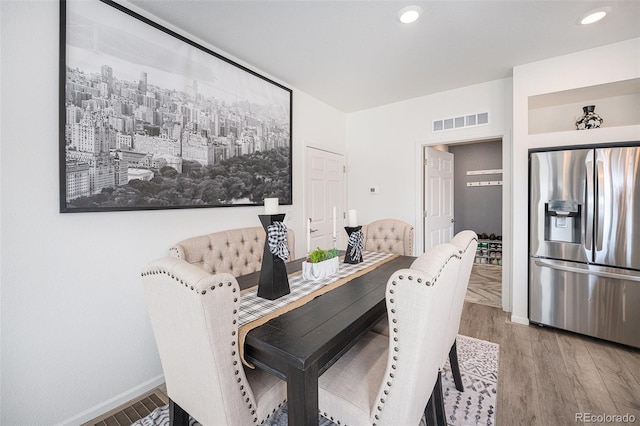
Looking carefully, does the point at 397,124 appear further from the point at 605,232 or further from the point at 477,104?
the point at 605,232

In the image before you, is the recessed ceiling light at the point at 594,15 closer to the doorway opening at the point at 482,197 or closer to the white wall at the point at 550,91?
the white wall at the point at 550,91

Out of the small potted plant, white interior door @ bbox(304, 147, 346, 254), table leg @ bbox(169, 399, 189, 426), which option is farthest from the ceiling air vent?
table leg @ bbox(169, 399, 189, 426)

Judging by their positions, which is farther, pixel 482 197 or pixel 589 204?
pixel 482 197

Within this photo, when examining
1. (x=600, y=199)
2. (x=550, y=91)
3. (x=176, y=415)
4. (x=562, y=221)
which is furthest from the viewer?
(x=550, y=91)

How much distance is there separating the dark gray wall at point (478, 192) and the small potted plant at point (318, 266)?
4.73 meters

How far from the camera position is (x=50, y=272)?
155 cm

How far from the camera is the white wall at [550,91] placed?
241 cm

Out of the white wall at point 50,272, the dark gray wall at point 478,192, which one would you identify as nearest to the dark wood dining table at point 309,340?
the white wall at point 50,272

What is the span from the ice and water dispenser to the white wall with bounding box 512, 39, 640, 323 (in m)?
0.21

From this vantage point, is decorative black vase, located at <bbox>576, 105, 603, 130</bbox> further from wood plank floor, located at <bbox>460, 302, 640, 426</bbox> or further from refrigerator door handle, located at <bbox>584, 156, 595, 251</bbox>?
wood plank floor, located at <bbox>460, 302, 640, 426</bbox>

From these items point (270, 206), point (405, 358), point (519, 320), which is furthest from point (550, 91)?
point (405, 358)

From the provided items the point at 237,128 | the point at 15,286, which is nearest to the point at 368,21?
the point at 237,128

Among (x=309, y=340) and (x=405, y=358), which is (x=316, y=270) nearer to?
(x=309, y=340)

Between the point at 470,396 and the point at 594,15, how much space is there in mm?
2856
